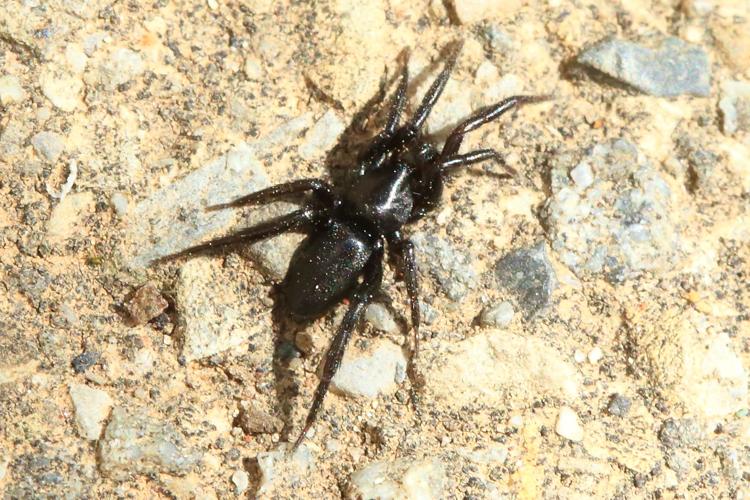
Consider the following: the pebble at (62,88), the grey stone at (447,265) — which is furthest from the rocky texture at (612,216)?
the pebble at (62,88)

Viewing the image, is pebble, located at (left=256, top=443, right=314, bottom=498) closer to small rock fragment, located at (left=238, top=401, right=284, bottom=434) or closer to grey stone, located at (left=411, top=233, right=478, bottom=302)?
small rock fragment, located at (left=238, top=401, right=284, bottom=434)

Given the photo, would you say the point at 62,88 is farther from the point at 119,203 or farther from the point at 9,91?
the point at 119,203

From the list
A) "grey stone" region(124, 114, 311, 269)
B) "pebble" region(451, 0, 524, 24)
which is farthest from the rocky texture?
"grey stone" region(124, 114, 311, 269)

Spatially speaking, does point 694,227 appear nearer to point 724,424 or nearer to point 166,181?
point 724,424

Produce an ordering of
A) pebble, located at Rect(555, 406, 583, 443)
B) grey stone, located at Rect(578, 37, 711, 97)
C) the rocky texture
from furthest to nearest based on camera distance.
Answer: grey stone, located at Rect(578, 37, 711, 97), the rocky texture, pebble, located at Rect(555, 406, 583, 443)

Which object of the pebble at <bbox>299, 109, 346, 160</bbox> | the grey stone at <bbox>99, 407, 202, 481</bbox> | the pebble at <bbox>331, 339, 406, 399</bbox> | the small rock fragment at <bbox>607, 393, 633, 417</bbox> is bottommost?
the small rock fragment at <bbox>607, 393, 633, 417</bbox>

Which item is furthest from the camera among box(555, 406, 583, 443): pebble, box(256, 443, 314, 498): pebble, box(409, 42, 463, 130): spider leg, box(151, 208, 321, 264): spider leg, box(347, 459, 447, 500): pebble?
box(409, 42, 463, 130): spider leg

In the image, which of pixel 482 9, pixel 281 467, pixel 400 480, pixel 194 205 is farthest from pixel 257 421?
pixel 482 9
